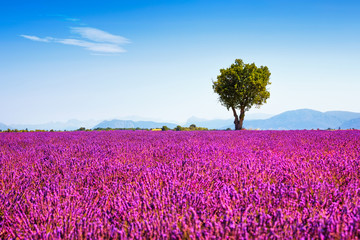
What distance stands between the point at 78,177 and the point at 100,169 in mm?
309

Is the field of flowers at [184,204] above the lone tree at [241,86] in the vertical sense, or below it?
below

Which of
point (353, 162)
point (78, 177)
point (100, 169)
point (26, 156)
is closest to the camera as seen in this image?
point (78, 177)

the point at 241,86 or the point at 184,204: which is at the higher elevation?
the point at 241,86

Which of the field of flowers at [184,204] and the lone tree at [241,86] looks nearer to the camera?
the field of flowers at [184,204]

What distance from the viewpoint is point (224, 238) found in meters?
1.20

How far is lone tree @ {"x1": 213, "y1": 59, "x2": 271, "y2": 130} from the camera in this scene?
823 inches

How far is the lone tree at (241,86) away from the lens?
2091 centimetres

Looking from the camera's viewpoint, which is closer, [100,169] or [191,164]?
[100,169]

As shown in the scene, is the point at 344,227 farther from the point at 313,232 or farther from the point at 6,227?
the point at 6,227

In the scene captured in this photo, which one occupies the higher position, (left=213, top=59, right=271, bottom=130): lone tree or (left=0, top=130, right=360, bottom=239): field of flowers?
(left=213, top=59, right=271, bottom=130): lone tree

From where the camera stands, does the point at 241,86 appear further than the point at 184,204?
Yes

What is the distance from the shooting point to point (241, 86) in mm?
20938

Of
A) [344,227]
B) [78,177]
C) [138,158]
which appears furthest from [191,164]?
[344,227]

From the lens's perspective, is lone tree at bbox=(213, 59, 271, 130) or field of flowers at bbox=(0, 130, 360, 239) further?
lone tree at bbox=(213, 59, 271, 130)
